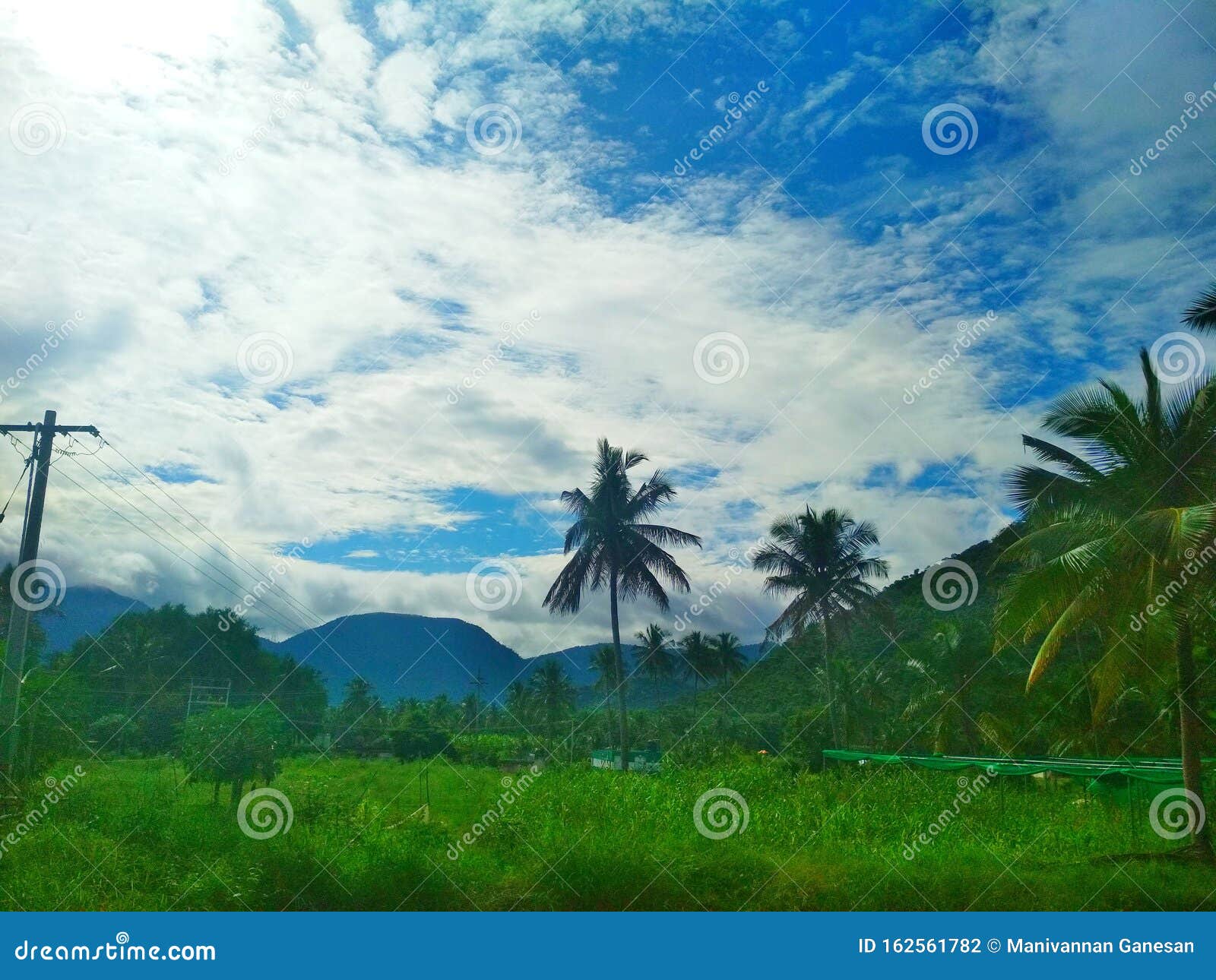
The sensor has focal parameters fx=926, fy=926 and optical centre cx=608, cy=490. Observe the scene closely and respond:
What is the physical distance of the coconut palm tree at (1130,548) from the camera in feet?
38.2

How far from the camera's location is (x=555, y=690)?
1886 inches

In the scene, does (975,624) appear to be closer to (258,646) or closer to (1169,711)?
(1169,711)

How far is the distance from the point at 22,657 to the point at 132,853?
3.39 meters

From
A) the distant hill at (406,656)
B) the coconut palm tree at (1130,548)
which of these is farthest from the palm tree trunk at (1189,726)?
the distant hill at (406,656)

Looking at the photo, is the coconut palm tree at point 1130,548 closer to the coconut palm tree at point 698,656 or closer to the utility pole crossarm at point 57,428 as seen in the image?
the utility pole crossarm at point 57,428

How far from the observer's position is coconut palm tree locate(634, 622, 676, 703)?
35953 millimetres

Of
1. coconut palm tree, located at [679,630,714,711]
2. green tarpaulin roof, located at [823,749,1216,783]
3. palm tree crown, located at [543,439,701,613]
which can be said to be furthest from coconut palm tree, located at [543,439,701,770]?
coconut palm tree, located at [679,630,714,711]

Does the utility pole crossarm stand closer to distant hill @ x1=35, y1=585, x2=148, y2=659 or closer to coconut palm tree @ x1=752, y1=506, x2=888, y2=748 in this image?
distant hill @ x1=35, y1=585, x2=148, y2=659

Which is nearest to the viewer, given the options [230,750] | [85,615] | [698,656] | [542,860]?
[542,860]

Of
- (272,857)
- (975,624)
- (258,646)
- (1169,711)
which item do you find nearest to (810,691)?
(975,624)

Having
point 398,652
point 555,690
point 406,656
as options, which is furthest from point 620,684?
point 398,652

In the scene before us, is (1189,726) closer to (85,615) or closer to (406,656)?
(85,615)

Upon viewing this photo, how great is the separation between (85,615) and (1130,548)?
77.7 meters

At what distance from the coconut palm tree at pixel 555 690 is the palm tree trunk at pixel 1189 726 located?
3490cm
